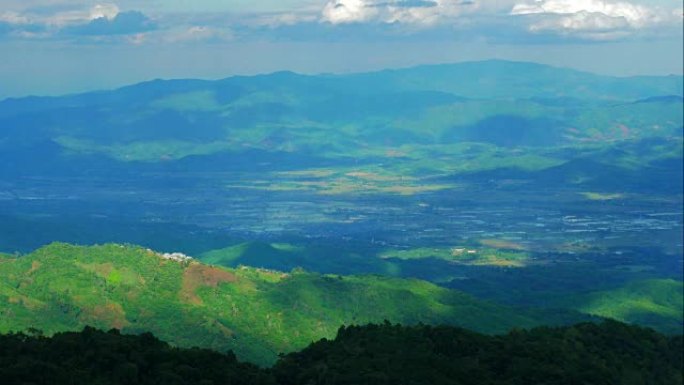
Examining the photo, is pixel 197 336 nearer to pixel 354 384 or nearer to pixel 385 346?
pixel 385 346

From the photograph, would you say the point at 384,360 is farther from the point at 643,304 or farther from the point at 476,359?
the point at 643,304

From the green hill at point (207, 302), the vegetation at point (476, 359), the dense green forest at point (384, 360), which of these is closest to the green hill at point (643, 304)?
the green hill at point (207, 302)

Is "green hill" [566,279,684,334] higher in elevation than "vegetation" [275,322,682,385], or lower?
lower

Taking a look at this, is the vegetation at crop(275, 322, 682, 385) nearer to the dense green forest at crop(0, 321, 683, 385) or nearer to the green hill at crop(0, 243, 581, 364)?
the dense green forest at crop(0, 321, 683, 385)

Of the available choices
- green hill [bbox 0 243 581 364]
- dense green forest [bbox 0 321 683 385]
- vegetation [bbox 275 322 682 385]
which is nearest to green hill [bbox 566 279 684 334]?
green hill [bbox 0 243 581 364]

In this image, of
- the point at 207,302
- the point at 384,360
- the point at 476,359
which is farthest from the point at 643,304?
the point at 384,360
